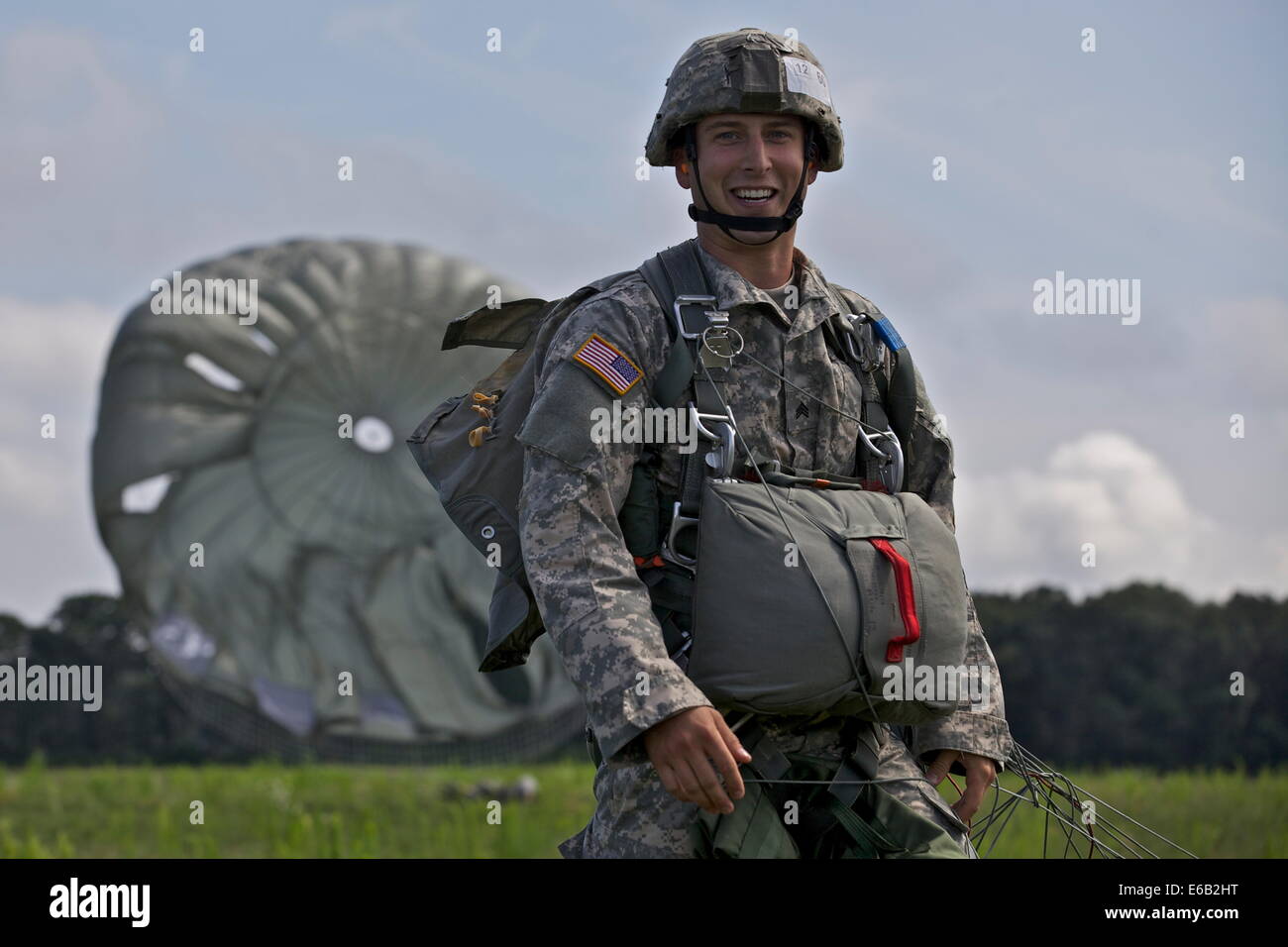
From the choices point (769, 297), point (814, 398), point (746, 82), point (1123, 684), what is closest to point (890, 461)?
point (814, 398)

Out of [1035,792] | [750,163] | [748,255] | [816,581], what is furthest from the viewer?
[1035,792]

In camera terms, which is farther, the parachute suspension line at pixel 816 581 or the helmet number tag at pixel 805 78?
the helmet number tag at pixel 805 78

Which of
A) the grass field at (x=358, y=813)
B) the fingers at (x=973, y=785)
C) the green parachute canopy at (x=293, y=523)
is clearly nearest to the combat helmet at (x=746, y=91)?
the fingers at (x=973, y=785)

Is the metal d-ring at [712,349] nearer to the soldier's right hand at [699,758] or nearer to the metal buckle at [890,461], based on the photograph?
the metal buckle at [890,461]

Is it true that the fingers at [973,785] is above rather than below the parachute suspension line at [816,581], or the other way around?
below

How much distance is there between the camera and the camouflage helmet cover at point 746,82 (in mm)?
3225

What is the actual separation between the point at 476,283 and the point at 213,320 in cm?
366

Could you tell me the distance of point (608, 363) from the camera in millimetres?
3062

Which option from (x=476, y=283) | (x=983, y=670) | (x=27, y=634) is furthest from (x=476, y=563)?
(x=983, y=670)

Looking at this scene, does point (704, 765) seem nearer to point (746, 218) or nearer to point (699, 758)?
point (699, 758)

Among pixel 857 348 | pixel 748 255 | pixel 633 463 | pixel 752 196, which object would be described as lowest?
pixel 633 463

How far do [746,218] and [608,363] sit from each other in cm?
47

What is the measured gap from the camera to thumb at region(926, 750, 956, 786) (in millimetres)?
3357

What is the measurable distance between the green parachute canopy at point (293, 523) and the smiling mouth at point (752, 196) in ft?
56.0
